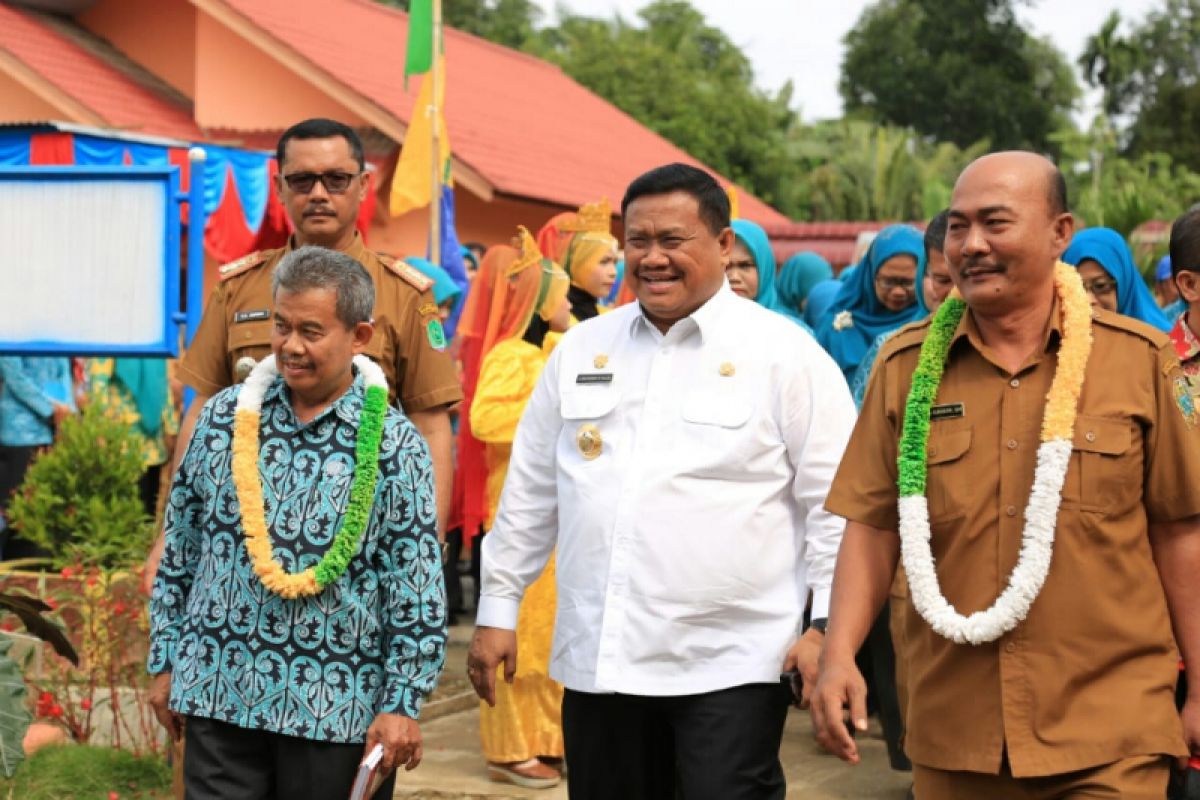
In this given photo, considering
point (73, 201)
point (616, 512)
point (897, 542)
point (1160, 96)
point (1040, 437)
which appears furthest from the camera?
point (1160, 96)

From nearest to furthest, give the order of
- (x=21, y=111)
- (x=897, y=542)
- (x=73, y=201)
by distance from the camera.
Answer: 1. (x=897, y=542)
2. (x=73, y=201)
3. (x=21, y=111)

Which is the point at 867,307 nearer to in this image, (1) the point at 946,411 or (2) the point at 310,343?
(2) the point at 310,343

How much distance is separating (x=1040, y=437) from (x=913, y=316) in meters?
4.30

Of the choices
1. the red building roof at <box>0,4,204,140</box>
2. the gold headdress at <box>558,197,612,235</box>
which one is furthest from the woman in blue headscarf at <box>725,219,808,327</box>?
the red building roof at <box>0,4,204,140</box>

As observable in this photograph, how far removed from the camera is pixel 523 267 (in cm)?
754

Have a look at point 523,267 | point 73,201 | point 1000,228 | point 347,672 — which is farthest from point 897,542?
point 73,201

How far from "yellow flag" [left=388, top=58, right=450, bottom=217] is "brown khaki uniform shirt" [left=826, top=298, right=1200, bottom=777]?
26.2 feet

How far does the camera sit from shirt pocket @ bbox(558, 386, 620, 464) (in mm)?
4590

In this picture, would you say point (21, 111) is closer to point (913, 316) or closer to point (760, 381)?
point (913, 316)

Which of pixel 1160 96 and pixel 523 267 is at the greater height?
pixel 1160 96

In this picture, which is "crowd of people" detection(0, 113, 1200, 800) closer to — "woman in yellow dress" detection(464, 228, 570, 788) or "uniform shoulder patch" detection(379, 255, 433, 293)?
"uniform shoulder patch" detection(379, 255, 433, 293)

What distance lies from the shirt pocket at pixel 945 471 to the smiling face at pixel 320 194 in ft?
7.00

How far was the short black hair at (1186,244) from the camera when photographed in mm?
5371

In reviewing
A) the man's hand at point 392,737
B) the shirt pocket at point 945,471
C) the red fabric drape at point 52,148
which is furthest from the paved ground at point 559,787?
the red fabric drape at point 52,148
